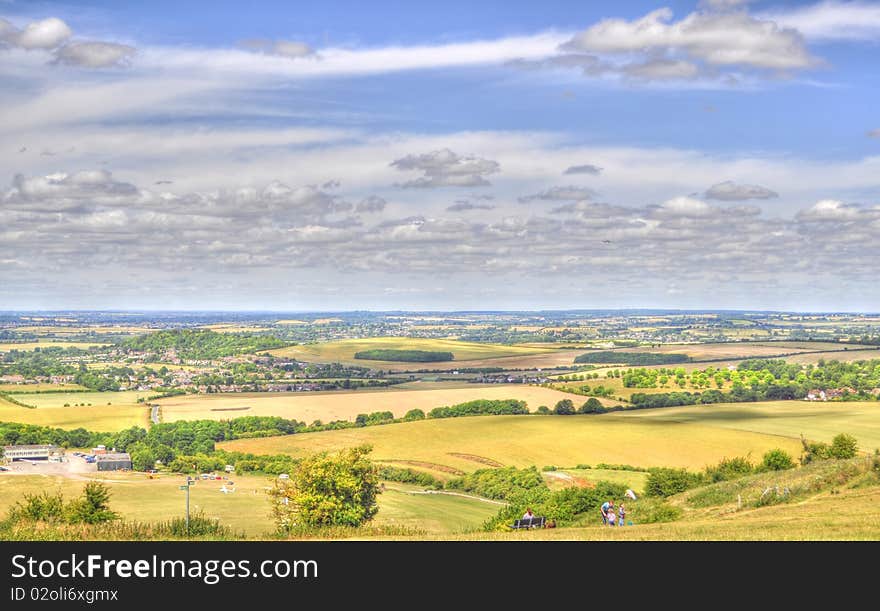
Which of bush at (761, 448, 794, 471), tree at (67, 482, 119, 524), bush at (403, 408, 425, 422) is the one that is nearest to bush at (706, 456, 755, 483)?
bush at (761, 448, 794, 471)

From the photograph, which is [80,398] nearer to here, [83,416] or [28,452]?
[83,416]

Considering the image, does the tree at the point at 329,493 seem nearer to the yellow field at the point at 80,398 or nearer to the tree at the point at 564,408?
the tree at the point at 564,408

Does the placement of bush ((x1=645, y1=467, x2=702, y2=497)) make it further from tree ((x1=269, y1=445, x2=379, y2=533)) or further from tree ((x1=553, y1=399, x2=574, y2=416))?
tree ((x1=553, y1=399, x2=574, y2=416))

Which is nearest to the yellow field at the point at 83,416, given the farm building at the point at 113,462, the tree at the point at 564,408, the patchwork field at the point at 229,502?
the farm building at the point at 113,462

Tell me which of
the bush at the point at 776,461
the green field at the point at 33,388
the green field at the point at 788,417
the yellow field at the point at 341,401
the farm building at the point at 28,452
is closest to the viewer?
the bush at the point at 776,461
